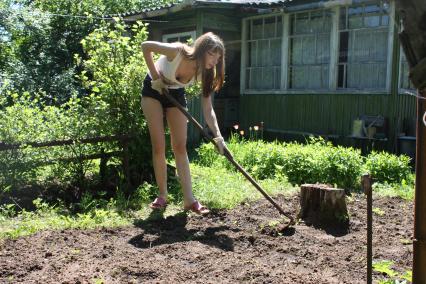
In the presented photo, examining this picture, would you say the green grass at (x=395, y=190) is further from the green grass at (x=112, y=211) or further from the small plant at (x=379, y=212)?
the green grass at (x=112, y=211)

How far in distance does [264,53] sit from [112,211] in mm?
7419

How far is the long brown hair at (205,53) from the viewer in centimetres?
416

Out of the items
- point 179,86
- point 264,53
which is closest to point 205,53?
point 179,86

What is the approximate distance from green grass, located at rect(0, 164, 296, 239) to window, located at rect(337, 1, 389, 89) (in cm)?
412

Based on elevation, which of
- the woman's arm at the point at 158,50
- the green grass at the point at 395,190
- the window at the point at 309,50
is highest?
the window at the point at 309,50

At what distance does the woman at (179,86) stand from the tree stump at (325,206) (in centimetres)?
92

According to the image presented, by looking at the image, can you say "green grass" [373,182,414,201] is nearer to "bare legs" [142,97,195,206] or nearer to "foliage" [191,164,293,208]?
"foliage" [191,164,293,208]

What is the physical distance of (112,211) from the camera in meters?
4.69

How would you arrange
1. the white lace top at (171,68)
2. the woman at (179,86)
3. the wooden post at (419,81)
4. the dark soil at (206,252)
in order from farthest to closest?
1. the white lace top at (171,68)
2. the woman at (179,86)
3. the dark soil at (206,252)
4. the wooden post at (419,81)

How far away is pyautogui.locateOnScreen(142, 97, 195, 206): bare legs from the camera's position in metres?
4.62

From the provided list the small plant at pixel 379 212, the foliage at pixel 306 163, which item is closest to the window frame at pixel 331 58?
the foliage at pixel 306 163

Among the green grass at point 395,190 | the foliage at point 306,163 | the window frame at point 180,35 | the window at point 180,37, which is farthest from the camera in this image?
the window at point 180,37

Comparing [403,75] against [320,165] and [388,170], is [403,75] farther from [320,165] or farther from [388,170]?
[320,165]

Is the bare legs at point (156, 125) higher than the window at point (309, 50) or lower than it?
lower
